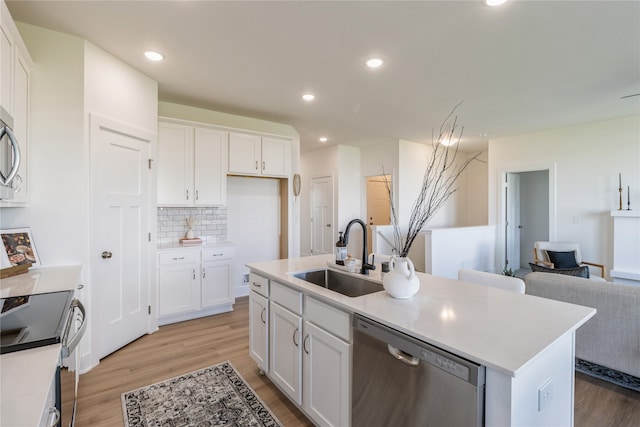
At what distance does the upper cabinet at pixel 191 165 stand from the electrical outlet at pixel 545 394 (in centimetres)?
365

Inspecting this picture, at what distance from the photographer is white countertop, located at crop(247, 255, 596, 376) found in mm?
1020

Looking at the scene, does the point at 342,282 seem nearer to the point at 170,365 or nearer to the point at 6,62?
the point at 170,365

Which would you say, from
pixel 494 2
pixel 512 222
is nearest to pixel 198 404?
pixel 494 2

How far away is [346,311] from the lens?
1529 mm

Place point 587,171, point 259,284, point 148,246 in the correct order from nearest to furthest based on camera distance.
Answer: point 259,284
point 148,246
point 587,171

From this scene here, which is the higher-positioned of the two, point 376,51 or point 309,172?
point 376,51

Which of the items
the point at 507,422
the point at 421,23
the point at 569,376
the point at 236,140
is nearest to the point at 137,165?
the point at 236,140

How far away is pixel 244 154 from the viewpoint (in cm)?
416

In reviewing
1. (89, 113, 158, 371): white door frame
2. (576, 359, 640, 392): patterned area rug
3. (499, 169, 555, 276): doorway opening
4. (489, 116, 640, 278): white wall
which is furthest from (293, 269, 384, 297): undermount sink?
(499, 169, 555, 276): doorway opening

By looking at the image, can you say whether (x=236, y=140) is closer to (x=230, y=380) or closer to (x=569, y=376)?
(x=230, y=380)

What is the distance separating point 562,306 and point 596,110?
13.6ft

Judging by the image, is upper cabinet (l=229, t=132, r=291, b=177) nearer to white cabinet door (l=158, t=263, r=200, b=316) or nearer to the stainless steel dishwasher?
white cabinet door (l=158, t=263, r=200, b=316)

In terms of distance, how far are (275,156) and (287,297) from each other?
113 inches

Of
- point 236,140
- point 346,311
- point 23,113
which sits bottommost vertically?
point 346,311
